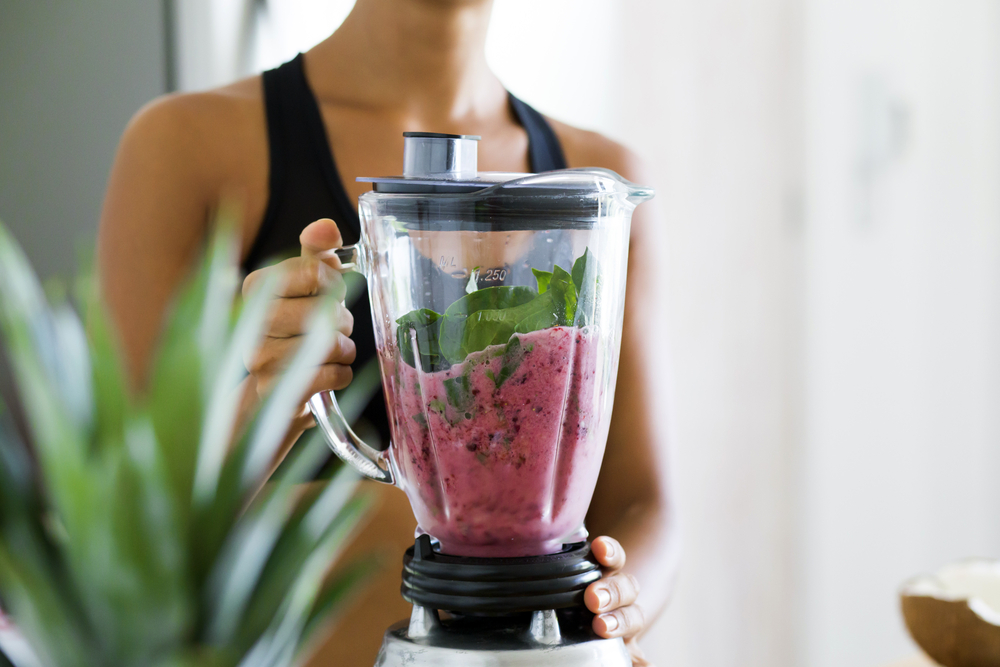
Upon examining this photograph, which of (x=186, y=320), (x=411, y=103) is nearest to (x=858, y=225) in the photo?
(x=411, y=103)

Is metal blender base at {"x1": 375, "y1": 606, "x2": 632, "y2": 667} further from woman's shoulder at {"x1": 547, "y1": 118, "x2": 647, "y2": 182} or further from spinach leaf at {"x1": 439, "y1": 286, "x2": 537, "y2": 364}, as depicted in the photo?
woman's shoulder at {"x1": 547, "y1": 118, "x2": 647, "y2": 182}

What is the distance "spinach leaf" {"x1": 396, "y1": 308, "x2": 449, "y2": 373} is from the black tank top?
0.29 m

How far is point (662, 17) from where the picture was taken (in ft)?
5.47

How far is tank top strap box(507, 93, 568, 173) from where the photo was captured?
881 mm

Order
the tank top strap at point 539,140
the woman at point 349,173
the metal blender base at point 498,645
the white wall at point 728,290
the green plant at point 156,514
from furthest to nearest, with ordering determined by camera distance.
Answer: the white wall at point 728,290 → the tank top strap at point 539,140 → the woman at point 349,173 → the metal blender base at point 498,645 → the green plant at point 156,514

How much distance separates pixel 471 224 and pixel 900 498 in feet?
5.92

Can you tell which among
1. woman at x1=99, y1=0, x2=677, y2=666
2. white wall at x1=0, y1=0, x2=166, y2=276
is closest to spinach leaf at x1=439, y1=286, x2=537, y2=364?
woman at x1=99, y1=0, x2=677, y2=666

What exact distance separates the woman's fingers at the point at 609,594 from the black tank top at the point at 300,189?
0.37 meters

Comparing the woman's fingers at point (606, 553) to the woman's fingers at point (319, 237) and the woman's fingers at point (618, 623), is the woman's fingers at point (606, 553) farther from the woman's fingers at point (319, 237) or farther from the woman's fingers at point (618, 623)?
the woman's fingers at point (319, 237)

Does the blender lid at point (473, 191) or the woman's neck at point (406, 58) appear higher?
the woman's neck at point (406, 58)

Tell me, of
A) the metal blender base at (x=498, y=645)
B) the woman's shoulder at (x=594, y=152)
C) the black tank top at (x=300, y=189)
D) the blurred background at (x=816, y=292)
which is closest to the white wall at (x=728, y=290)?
the blurred background at (x=816, y=292)

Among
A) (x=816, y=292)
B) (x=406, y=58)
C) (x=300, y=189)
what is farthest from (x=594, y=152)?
(x=816, y=292)

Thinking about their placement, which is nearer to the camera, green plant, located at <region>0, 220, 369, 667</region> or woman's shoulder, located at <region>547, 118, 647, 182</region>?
green plant, located at <region>0, 220, 369, 667</region>

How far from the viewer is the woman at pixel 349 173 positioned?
2.44ft
